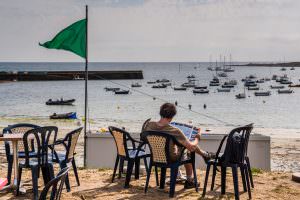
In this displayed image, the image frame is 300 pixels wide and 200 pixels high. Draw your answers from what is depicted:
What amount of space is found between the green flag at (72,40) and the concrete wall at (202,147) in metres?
1.70

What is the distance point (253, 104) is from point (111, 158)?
58.2 metres

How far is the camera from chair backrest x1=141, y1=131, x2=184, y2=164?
20.0ft

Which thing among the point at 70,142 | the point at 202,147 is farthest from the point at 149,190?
the point at 202,147

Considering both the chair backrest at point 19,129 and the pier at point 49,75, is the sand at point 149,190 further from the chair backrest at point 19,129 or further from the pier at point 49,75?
the pier at point 49,75

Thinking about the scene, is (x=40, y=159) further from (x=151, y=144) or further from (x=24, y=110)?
(x=24, y=110)

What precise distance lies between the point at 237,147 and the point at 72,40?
4.09 meters

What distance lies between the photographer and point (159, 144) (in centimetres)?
620

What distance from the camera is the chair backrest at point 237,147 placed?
6.18 m

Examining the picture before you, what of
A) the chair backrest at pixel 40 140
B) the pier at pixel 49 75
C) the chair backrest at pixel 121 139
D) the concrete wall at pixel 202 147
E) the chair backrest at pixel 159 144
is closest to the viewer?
the chair backrest at pixel 40 140

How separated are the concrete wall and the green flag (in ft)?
5.57

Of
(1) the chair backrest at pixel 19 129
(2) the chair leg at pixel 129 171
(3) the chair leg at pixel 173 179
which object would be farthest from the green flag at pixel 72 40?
(3) the chair leg at pixel 173 179

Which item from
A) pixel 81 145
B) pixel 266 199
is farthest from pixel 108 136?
pixel 81 145

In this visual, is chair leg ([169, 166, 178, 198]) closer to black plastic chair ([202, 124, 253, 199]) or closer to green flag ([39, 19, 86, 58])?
black plastic chair ([202, 124, 253, 199])

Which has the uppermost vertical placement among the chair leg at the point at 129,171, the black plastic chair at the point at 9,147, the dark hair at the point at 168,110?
the dark hair at the point at 168,110
